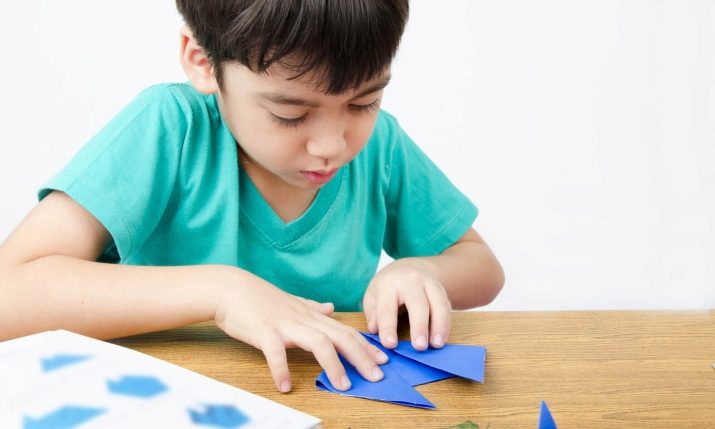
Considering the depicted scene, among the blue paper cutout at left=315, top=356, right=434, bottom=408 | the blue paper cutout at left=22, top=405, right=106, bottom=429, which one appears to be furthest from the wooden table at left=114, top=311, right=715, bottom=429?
the blue paper cutout at left=22, top=405, right=106, bottom=429

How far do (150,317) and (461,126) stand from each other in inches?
49.6

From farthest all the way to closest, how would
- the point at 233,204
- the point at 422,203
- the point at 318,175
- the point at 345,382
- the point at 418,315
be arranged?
the point at 422,203
the point at 233,204
the point at 318,175
the point at 418,315
the point at 345,382

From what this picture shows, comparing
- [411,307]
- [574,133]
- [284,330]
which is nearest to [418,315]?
[411,307]

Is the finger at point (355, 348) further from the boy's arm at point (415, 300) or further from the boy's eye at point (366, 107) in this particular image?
the boy's eye at point (366, 107)

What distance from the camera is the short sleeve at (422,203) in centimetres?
102

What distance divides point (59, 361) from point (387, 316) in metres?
0.26

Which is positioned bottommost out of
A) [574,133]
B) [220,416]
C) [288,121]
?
[574,133]

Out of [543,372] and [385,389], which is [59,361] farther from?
[543,372]

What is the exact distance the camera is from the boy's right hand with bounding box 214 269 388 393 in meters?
0.57

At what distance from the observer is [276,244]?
93 centimetres

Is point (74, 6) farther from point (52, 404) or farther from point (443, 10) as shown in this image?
point (52, 404)

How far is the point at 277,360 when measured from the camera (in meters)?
0.57

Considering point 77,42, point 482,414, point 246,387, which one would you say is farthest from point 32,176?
point 482,414

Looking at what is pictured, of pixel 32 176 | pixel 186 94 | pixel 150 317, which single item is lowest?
pixel 32 176
